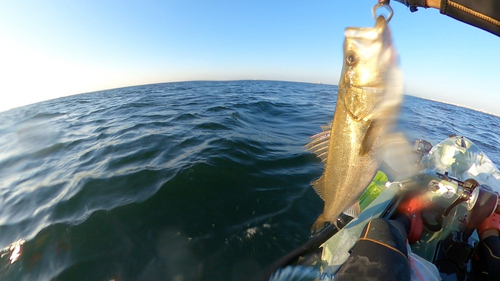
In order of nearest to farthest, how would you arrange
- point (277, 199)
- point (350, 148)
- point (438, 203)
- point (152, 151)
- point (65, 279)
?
point (350, 148), point (65, 279), point (438, 203), point (277, 199), point (152, 151)

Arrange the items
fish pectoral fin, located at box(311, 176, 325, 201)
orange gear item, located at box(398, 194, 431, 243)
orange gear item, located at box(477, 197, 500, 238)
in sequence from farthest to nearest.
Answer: orange gear item, located at box(398, 194, 431, 243) < orange gear item, located at box(477, 197, 500, 238) < fish pectoral fin, located at box(311, 176, 325, 201)

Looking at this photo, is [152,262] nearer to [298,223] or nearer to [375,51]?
[298,223]

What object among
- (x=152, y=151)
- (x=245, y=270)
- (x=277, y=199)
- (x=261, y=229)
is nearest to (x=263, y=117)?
(x=152, y=151)

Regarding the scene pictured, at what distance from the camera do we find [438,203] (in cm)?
352

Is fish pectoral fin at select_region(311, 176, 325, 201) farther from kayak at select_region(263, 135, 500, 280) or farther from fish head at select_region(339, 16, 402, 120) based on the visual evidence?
kayak at select_region(263, 135, 500, 280)

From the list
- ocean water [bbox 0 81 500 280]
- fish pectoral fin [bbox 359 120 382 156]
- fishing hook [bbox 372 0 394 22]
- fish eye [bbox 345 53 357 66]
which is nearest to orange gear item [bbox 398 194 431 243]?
ocean water [bbox 0 81 500 280]

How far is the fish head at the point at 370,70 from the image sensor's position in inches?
52.0

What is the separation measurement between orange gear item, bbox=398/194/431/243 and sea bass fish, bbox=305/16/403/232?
2415 millimetres

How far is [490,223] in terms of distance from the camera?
2.93m

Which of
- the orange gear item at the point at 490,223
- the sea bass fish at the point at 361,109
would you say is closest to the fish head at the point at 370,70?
the sea bass fish at the point at 361,109

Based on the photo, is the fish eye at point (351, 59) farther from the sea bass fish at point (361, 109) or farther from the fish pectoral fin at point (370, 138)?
the fish pectoral fin at point (370, 138)

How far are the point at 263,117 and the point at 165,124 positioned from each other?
5.43 metres

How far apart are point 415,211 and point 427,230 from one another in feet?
1.66

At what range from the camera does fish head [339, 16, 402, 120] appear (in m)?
1.32
